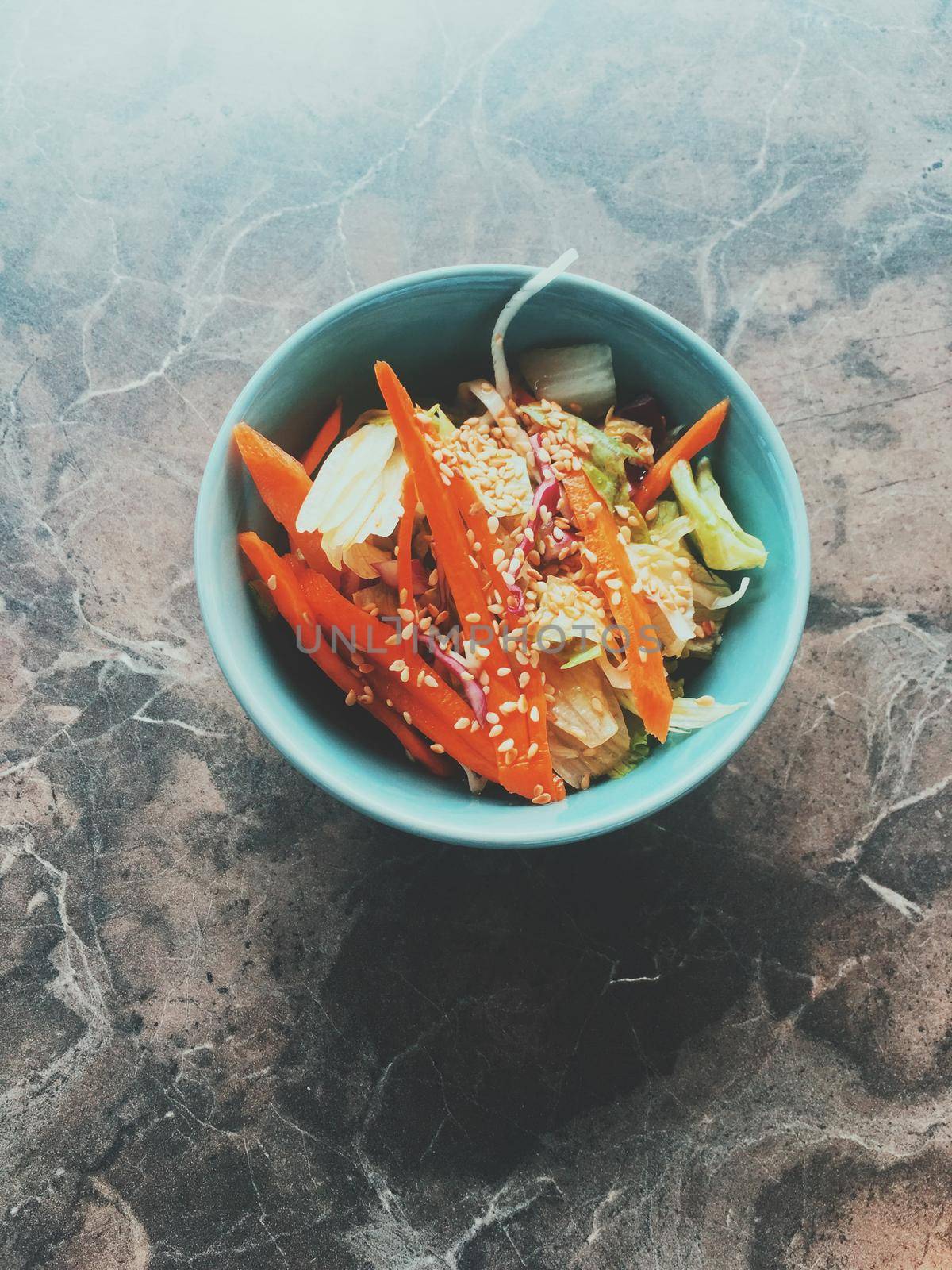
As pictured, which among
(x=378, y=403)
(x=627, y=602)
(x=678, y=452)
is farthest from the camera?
(x=378, y=403)

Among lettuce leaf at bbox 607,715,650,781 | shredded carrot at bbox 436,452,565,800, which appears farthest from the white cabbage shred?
lettuce leaf at bbox 607,715,650,781

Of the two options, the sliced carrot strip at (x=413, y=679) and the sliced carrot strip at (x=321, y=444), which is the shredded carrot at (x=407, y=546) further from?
the sliced carrot strip at (x=321, y=444)

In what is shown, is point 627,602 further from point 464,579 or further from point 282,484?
point 282,484

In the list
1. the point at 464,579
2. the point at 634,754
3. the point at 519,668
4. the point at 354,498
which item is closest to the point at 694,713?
the point at 634,754

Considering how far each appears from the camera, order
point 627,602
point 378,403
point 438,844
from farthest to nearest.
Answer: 1. point 438,844
2. point 378,403
3. point 627,602

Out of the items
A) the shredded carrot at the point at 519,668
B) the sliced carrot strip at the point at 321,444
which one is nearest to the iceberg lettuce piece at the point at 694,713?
the shredded carrot at the point at 519,668

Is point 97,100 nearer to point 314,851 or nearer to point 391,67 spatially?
point 391,67
